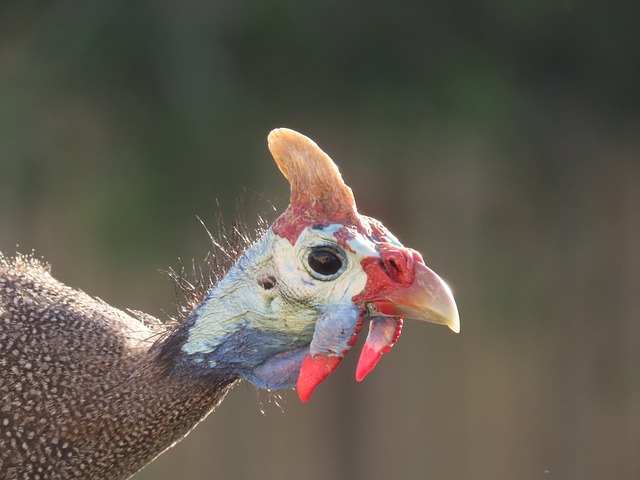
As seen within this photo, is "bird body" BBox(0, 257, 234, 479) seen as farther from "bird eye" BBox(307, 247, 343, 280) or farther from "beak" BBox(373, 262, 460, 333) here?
"beak" BBox(373, 262, 460, 333)

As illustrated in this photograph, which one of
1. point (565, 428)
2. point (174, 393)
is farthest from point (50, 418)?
point (565, 428)

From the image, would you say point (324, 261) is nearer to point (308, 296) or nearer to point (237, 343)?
point (308, 296)

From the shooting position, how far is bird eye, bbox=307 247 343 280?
2.93 metres

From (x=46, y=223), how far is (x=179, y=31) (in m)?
1.48

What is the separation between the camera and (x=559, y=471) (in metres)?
7.73

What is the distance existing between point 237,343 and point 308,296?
0.25 metres

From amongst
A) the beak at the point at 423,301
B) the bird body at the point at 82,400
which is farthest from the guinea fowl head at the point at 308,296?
the bird body at the point at 82,400

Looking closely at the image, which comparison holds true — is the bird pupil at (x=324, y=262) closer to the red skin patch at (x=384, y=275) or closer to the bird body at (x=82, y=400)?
the red skin patch at (x=384, y=275)

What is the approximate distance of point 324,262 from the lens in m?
2.94

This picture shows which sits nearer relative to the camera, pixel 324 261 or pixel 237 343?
pixel 324 261

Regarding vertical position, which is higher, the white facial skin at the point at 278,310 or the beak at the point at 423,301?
the beak at the point at 423,301

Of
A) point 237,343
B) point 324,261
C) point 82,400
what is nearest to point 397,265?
point 324,261

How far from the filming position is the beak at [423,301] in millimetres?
2857

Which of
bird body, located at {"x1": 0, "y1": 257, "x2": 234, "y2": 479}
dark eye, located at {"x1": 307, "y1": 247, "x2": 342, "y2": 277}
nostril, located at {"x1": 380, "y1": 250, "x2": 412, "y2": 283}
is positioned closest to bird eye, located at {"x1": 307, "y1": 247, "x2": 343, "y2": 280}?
dark eye, located at {"x1": 307, "y1": 247, "x2": 342, "y2": 277}
